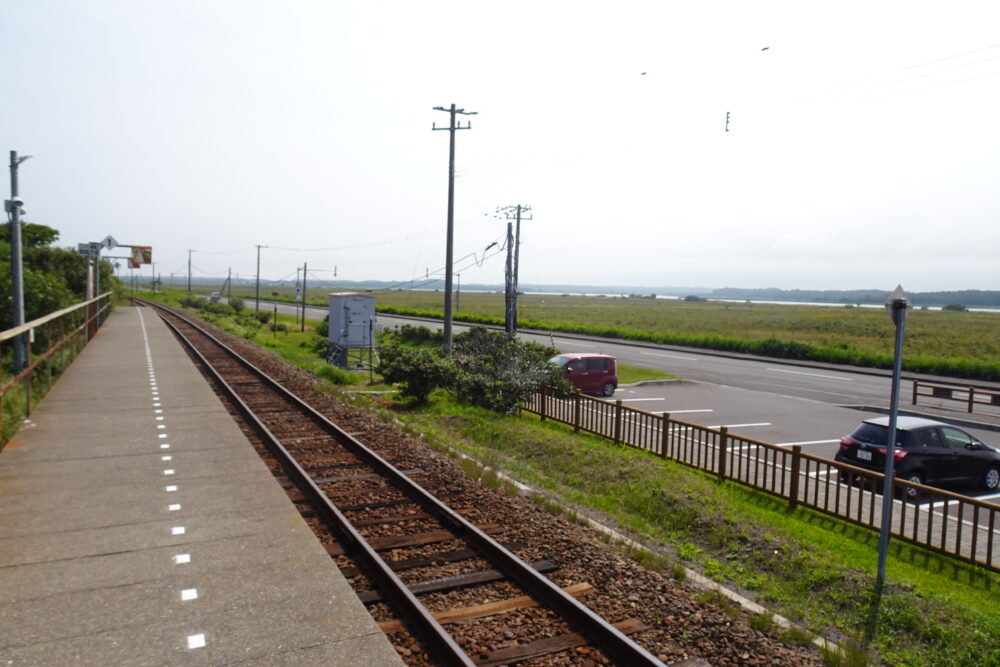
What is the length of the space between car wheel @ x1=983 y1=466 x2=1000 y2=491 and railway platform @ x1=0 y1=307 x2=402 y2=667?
12477 mm

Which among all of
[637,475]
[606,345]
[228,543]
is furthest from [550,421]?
[606,345]

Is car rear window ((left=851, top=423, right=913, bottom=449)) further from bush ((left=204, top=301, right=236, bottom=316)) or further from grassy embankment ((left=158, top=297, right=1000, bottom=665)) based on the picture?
bush ((left=204, top=301, right=236, bottom=316))

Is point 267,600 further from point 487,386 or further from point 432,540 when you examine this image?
point 487,386

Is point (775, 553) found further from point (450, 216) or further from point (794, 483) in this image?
point (450, 216)

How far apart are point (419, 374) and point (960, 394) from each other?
76.0 feet

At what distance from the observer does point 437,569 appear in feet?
23.6

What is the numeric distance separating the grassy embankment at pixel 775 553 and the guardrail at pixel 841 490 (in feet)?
0.94

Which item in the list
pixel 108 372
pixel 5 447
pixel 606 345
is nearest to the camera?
pixel 5 447

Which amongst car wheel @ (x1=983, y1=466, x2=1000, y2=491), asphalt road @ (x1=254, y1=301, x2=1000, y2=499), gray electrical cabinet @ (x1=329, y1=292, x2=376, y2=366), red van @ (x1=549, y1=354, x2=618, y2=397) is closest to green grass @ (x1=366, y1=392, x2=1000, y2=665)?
car wheel @ (x1=983, y1=466, x2=1000, y2=491)

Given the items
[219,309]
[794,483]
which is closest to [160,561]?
[794,483]

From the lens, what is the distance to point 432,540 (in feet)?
26.2

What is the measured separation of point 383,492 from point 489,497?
1.48 m

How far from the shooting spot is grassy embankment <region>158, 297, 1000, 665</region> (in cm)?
671

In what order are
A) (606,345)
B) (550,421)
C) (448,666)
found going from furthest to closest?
(606,345)
(550,421)
(448,666)
